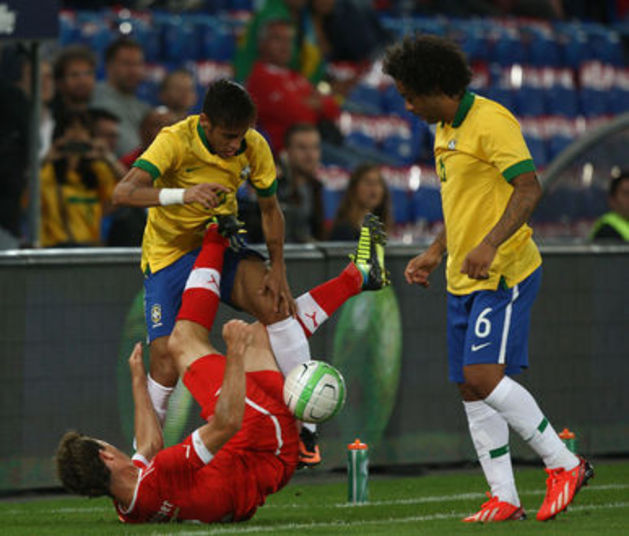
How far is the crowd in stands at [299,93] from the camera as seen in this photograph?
34.4 feet

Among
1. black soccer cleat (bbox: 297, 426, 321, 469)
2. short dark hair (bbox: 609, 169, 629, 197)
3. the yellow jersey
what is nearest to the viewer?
black soccer cleat (bbox: 297, 426, 321, 469)

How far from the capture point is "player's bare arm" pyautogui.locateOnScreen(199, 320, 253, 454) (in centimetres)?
639

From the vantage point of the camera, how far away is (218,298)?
751cm

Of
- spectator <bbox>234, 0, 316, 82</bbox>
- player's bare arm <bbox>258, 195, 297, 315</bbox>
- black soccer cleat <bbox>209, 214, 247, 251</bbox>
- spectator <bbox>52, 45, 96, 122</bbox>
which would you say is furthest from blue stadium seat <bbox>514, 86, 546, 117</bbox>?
black soccer cleat <bbox>209, 214, 247, 251</bbox>

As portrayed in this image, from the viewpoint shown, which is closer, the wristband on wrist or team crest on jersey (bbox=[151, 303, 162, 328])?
the wristband on wrist

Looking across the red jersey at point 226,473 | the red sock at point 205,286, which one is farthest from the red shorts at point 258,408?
the red sock at point 205,286

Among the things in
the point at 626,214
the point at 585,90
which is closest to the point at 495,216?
the point at 626,214

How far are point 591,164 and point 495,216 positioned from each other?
4876mm

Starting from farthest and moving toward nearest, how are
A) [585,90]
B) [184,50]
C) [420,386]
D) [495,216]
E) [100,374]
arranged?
[585,90]
[184,50]
[420,386]
[100,374]
[495,216]

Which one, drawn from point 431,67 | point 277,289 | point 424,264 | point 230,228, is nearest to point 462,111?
point 431,67

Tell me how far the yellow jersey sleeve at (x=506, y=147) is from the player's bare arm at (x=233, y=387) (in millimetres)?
1312

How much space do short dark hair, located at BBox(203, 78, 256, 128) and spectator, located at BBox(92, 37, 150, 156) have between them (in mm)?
4429

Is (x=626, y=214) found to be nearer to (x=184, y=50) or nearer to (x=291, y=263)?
(x=291, y=263)

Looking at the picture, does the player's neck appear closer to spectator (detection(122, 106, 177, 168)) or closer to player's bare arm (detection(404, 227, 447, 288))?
player's bare arm (detection(404, 227, 447, 288))
